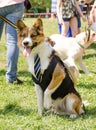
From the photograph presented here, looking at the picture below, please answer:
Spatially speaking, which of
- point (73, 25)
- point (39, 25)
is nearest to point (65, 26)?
point (73, 25)

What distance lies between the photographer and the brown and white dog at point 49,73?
13.2 feet

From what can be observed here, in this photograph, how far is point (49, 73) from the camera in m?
4.06

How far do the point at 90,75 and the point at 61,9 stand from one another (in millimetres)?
1959

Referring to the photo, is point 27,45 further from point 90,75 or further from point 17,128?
point 90,75

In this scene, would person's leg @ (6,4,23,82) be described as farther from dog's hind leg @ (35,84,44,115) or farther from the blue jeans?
dog's hind leg @ (35,84,44,115)

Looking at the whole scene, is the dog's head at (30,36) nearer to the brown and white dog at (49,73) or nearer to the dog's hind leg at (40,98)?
the brown and white dog at (49,73)

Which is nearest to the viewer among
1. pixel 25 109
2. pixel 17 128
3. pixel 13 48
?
pixel 17 128

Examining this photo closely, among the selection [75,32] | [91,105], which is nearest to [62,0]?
[75,32]

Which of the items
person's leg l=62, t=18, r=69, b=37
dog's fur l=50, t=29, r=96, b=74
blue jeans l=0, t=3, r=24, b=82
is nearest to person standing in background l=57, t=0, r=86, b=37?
person's leg l=62, t=18, r=69, b=37

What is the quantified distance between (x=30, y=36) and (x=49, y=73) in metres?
0.48

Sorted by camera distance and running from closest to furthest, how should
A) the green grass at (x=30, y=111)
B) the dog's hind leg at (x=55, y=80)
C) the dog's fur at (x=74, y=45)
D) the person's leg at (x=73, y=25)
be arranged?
1. the green grass at (x=30, y=111)
2. the dog's hind leg at (x=55, y=80)
3. the dog's fur at (x=74, y=45)
4. the person's leg at (x=73, y=25)

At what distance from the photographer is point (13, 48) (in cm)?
558

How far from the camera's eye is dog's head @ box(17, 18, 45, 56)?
3980 mm

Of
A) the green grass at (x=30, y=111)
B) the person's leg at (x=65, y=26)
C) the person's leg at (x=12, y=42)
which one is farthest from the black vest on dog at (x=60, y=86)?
the person's leg at (x=65, y=26)
